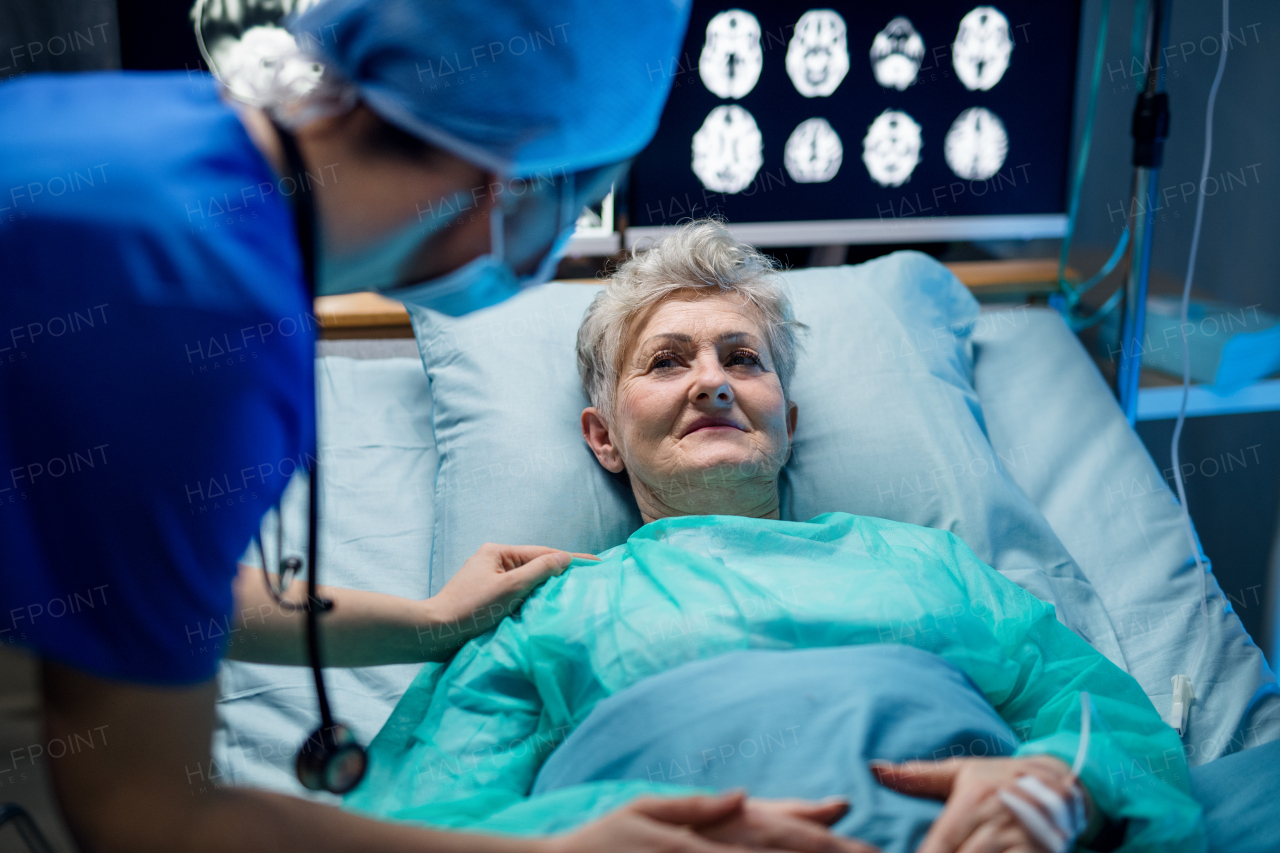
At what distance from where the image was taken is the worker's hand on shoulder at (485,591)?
131cm

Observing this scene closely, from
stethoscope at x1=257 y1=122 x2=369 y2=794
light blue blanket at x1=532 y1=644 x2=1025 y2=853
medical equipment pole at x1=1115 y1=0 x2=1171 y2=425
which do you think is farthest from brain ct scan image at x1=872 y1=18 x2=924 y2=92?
stethoscope at x1=257 y1=122 x2=369 y2=794

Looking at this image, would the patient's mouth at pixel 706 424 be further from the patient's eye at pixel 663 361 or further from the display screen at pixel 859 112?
the display screen at pixel 859 112

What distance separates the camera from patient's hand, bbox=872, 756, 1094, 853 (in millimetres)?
957

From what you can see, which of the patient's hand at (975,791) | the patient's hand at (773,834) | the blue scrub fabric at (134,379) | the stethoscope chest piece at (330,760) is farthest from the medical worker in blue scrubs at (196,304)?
the patient's hand at (975,791)

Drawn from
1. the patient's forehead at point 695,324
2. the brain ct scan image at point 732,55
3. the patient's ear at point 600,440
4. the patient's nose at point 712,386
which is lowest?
the patient's ear at point 600,440

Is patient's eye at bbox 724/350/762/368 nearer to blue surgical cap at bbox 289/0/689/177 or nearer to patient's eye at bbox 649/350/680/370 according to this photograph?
patient's eye at bbox 649/350/680/370

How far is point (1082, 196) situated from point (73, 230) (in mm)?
2344

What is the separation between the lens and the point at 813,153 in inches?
86.4

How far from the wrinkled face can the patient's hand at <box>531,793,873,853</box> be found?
0.60 meters

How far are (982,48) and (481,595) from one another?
5.38 feet

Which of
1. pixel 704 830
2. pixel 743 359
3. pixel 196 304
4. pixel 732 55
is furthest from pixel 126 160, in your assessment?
pixel 732 55

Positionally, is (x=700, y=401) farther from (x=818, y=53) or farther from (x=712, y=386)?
(x=818, y=53)

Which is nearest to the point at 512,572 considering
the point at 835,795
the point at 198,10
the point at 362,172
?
the point at 835,795

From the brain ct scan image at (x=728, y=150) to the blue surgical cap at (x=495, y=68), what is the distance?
138cm
